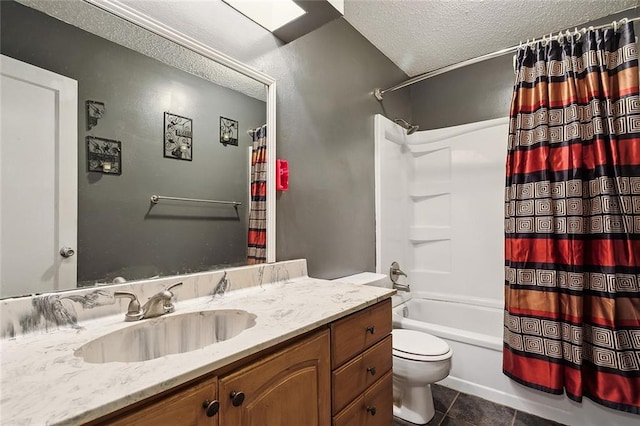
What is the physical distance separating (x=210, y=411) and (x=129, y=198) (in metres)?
0.75

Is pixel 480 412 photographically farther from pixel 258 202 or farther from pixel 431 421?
pixel 258 202

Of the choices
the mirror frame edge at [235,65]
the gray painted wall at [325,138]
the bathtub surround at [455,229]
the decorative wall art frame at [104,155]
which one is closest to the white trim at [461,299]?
the bathtub surround at [455,229]

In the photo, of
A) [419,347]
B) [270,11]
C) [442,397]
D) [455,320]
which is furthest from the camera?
[455,320]

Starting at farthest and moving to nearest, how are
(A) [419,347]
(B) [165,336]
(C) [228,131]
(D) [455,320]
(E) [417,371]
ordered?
1. (D) [455,320]
2. (A) [419,347]
3. (E) [417,371]
4. (C) [228,131]
5. (B) [165,336]

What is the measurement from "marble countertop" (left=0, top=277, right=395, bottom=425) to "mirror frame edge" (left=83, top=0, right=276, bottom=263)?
0.50 m

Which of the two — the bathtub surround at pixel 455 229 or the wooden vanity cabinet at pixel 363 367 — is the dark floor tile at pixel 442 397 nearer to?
the bathtub surround at pixel 455 229

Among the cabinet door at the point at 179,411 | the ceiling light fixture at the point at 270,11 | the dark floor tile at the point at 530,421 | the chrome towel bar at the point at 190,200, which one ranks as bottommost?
the dark floor tile at the point at 530,421

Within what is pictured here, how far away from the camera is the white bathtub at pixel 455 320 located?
1956mm

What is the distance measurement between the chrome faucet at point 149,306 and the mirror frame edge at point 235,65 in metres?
0.53

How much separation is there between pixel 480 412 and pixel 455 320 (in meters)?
0.80

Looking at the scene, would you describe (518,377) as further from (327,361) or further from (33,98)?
(33,98)

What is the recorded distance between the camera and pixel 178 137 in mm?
1160

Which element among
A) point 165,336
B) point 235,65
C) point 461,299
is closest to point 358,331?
point 165,336

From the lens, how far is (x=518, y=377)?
5.72 ft
